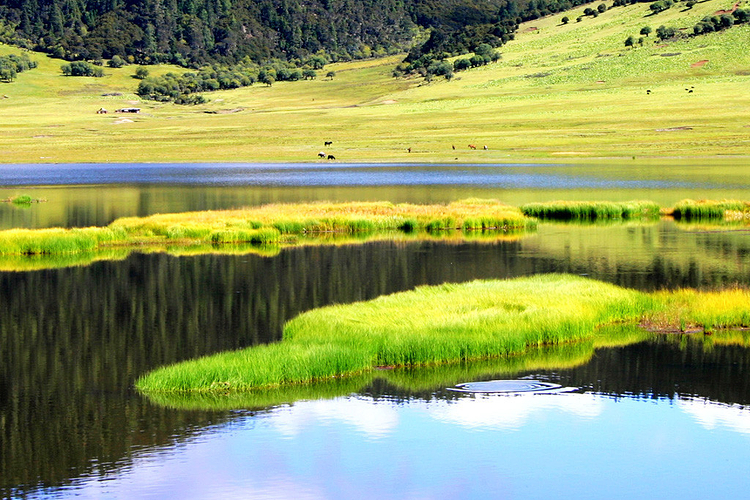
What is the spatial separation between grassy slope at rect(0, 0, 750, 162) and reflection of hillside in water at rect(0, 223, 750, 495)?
56.9 meters

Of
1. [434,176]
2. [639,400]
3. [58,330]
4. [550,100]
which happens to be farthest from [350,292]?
[550,100]

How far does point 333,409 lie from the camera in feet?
57.3

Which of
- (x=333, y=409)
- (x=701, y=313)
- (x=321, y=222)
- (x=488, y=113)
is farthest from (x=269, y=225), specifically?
(x=488, y=113)

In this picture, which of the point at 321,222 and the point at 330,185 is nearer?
the point at 321,222

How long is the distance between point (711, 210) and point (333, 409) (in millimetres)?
36865

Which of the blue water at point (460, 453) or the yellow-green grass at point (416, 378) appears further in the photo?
the yellow-green grass at point (416, 378)

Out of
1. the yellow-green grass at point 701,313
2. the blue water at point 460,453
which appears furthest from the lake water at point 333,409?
the yellow-green grass at point 701,313

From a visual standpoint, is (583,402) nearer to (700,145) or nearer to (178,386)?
(178,386)

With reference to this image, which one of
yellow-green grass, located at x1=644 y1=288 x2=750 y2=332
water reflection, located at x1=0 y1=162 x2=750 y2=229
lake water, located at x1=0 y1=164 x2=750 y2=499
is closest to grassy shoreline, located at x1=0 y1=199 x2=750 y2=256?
water reflection, located at x1=0 y1=162 x2=750 y2=229

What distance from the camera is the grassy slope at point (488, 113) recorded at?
340 feet

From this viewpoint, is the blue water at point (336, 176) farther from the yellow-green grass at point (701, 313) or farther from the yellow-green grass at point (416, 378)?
the yellow-green grass at point (416, 378)

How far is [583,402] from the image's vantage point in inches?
711

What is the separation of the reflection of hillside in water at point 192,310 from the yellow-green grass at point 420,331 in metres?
1.17

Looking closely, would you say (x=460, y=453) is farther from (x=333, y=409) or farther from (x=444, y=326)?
(x=444, y=326)
